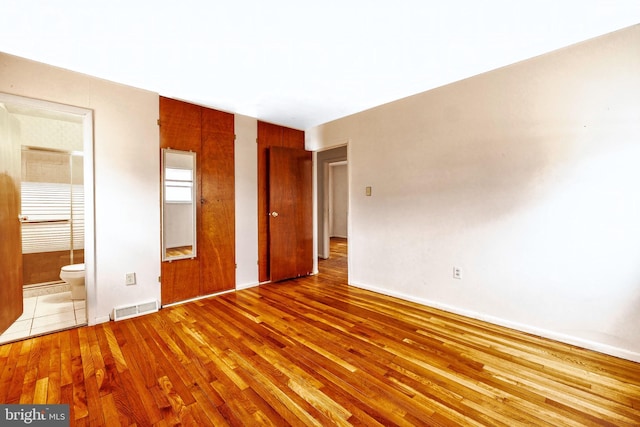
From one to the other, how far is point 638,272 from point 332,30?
113 inches

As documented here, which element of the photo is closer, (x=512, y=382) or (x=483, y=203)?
(x=512, y=382)

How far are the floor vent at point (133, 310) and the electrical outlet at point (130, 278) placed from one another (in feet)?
0.78

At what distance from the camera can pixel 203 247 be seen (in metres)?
3.38

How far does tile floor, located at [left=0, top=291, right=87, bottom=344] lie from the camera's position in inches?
95.3

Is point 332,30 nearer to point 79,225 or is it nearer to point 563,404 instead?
point 563,404

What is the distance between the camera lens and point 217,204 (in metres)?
3.49

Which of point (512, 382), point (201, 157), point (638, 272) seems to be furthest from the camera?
point (201, 157)

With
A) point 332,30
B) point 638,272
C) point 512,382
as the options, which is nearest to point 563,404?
point 512,382

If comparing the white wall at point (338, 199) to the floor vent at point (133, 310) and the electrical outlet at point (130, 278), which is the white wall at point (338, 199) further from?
the electrical outlet at point (130, 278)

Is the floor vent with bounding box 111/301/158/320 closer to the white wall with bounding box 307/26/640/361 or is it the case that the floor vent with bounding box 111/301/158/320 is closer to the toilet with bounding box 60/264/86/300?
the toilet with bounding box 60/264/86/300

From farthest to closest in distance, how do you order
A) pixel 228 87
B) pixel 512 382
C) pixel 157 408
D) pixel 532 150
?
pixel 228 87
pixel 532 150
pixel 512 382
pixel 157 408

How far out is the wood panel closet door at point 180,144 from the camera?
10.1 ft

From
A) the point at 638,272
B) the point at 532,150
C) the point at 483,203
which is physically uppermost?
the point at 532,150

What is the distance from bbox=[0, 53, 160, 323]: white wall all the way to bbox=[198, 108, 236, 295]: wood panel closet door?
1.68ft
